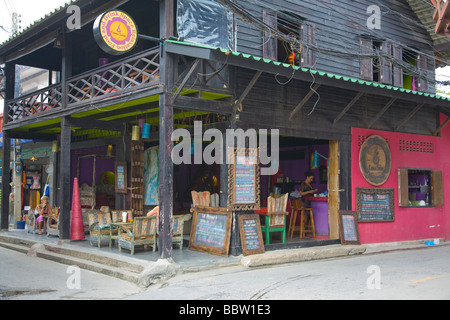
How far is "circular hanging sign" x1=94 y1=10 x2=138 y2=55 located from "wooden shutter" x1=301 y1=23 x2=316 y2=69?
17.8ft

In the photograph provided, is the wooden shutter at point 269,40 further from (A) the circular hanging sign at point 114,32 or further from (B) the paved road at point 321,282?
(B) the paved road at point 321,282

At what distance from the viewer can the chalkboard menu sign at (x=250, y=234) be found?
9641 mm

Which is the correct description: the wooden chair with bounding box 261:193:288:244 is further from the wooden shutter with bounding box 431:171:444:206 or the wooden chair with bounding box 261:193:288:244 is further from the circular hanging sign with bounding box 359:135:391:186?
the wooden shutter with bounding box 431:171:444:206

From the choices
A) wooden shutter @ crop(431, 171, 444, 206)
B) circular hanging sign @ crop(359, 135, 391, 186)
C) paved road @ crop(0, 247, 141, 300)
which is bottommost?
paved road @ crop(0, 247, 141, 300)

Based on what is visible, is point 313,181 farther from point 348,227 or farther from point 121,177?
point 121,177

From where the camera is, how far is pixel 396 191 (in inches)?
516

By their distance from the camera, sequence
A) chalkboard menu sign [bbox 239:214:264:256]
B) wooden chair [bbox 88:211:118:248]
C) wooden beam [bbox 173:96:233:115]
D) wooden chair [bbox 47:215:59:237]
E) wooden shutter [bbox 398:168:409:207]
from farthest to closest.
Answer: wooden shutter [bbox 398:168:409:207] < wooden chair [bbox 47:215:59:237] < wooden chair [bbox 88:211:118:248] < chalkboard menu sign [bbox 239:214:264:256] < wooden beam [bbox 173:96:233:115]

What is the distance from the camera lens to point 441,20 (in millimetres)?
7605

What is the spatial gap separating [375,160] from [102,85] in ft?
26.1

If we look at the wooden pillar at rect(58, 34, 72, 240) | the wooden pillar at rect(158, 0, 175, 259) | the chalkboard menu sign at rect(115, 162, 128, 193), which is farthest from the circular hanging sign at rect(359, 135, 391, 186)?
the wooden pillar at rect(58, 34, 72, 240)

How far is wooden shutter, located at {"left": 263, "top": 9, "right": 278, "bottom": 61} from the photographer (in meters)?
11.6

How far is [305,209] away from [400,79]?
553 centimetres
